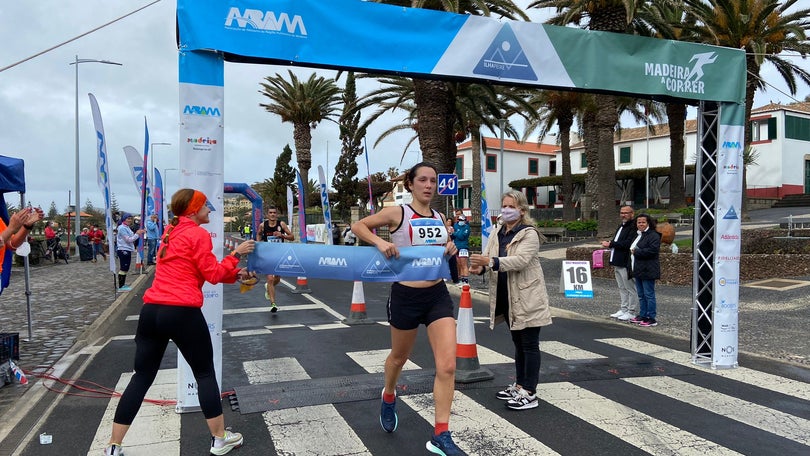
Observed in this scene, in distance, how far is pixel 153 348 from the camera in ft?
12.6

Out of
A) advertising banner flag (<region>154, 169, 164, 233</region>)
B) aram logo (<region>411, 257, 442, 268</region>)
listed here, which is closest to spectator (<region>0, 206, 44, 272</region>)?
aram logo (<region>411, 257, 442, 268</region>)

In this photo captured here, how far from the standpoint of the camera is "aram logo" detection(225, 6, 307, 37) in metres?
5.02

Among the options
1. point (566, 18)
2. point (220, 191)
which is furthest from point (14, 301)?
point (566, 18)

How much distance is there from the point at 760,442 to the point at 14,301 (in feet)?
46.9

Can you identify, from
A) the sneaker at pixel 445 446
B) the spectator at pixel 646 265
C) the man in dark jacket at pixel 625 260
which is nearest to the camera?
the sneaker at pixel 445 446

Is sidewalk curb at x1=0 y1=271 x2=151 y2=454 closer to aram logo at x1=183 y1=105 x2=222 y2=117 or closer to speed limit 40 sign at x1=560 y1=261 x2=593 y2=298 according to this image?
aram logo at x1=183 y1=105 x2=222 y2=117

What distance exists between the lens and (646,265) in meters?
9.33

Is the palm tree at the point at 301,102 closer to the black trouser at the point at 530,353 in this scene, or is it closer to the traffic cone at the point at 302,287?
the traffic cone at the point at 302,287

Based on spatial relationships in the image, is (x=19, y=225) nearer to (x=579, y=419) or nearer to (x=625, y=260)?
(x=579, y=419)

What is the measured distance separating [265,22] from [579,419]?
4473 millimetres

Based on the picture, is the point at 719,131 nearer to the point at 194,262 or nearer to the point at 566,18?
the point at 194,262

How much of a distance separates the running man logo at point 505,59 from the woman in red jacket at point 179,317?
11.7 ft

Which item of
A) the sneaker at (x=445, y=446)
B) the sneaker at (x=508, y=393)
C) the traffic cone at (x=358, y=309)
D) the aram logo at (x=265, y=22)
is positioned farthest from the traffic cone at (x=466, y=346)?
the traffic cone at (x=358, y=309)

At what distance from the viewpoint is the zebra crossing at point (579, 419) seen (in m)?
4.31
